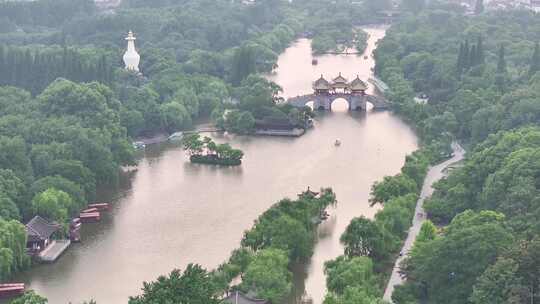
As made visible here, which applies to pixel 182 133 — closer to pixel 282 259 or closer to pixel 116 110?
pixel 116 110

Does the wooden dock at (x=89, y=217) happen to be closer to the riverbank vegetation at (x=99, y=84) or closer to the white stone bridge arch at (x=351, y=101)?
the riverbank vegetation at (x=99, y=84)

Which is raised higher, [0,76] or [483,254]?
[0,76]

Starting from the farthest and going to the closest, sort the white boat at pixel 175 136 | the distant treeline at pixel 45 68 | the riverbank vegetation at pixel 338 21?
1. the riverbank vegetation at pixel 338 21
2. the distant treeline at pixel 45 68
3. the white boat at pixel 175 136

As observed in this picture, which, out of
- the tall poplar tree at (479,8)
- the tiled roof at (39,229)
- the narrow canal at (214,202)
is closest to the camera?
the narrow canal at (214,202)

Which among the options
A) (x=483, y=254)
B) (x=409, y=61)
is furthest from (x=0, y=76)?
(x=483, y=254)

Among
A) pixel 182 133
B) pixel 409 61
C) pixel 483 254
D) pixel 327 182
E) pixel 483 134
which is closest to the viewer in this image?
pixel 483 254

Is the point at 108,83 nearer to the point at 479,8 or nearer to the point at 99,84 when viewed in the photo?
the point at 99,84

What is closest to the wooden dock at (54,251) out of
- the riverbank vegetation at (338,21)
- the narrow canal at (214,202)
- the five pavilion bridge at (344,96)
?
the narrow canal at (214,202)

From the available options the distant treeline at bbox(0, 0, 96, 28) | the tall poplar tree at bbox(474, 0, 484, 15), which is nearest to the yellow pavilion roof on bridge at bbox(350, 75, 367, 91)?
the distant treeline at bbox(0, 0, 96, 28)
